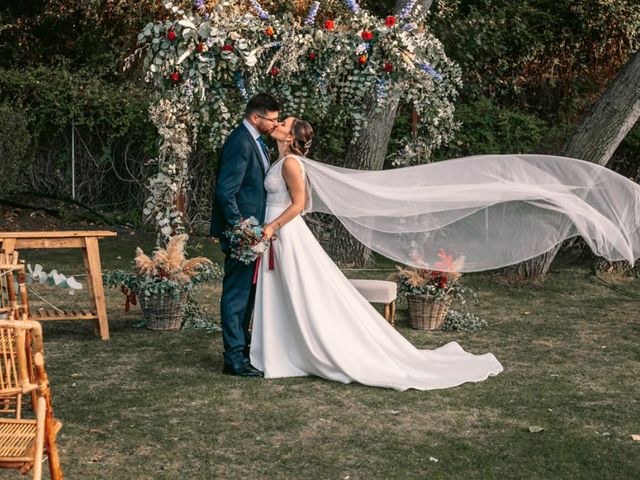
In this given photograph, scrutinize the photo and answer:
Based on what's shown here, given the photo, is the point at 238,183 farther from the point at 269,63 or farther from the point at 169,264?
the point at 269,63

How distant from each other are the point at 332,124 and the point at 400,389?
8.94 meters

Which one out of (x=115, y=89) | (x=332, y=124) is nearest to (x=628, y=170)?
(x=332, y=124)

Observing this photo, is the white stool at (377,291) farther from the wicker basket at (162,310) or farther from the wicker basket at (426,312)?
the wicker basket at (162,310)

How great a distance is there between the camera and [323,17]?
17781 millimetres

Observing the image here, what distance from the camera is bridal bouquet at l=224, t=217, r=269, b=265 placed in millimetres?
7070

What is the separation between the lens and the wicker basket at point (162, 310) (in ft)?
28.9

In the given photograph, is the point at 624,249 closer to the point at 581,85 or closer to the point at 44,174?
the point at 44,174

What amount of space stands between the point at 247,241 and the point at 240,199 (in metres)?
0.41

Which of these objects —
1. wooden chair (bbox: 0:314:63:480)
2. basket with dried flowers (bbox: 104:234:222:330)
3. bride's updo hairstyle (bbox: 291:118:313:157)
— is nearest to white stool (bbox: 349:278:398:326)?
basket with dried flowers (bbox: 104:234:222:330)

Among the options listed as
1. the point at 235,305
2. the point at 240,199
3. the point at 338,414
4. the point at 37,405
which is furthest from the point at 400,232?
the point at 37,405

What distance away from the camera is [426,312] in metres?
9.14

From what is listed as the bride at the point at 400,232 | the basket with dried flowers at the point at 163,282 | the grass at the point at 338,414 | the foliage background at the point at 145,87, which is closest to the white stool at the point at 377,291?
the grass at the point at 338,414

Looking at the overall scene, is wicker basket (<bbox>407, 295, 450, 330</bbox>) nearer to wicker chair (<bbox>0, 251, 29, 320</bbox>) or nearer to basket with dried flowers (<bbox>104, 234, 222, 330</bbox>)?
basket with dried flowers (<bbox>104, 234, 222, 330</bbox>)

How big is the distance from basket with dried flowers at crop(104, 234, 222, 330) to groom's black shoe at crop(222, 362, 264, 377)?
5.35 ft
